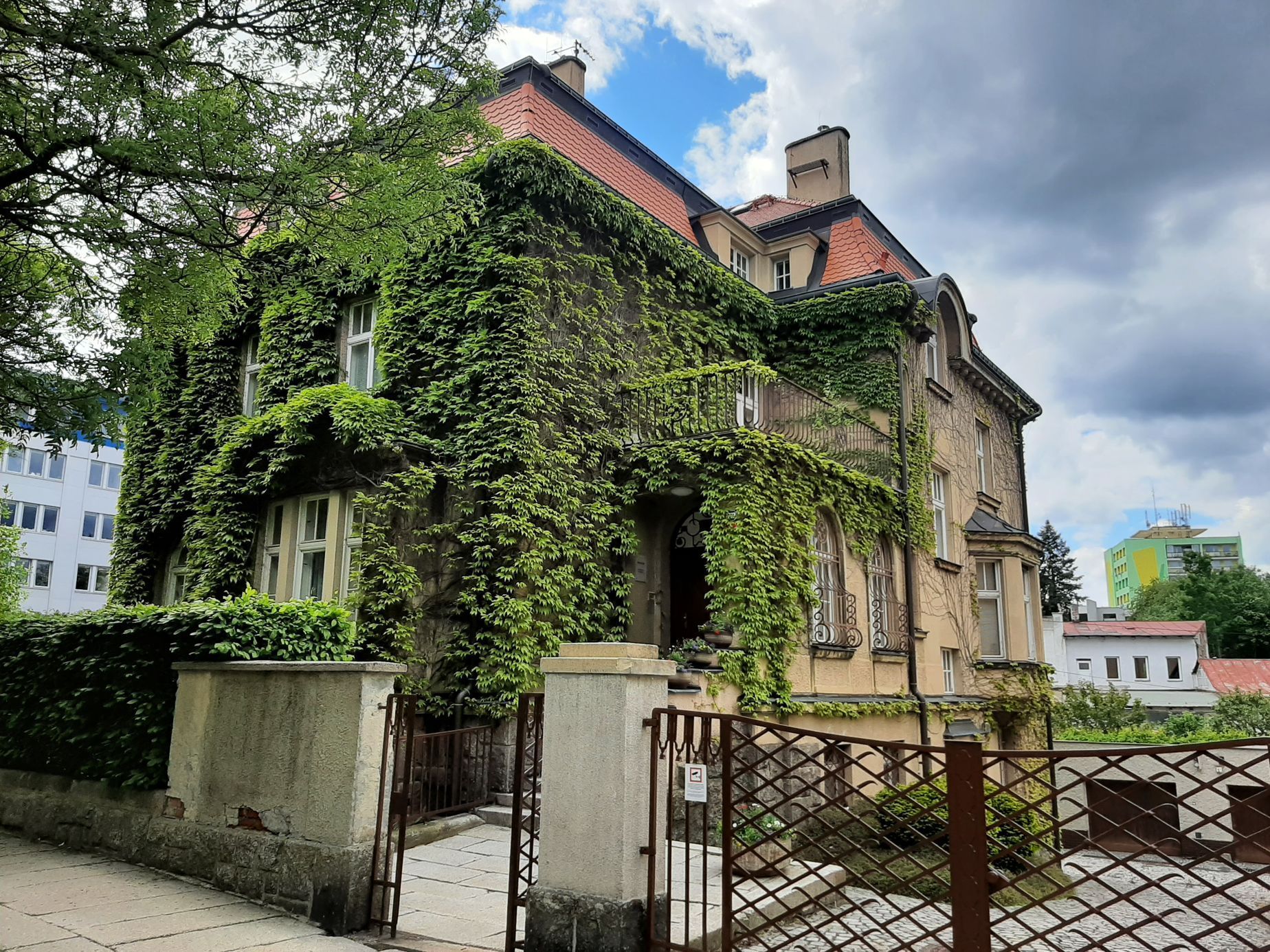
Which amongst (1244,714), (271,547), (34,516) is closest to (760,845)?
(271,547)

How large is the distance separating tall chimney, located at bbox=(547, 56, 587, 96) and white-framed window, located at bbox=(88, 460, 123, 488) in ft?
124

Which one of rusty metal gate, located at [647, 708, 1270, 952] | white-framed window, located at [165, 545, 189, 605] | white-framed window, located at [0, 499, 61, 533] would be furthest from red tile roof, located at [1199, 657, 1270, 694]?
white-framed window, located at [0, 499, 61, 533]

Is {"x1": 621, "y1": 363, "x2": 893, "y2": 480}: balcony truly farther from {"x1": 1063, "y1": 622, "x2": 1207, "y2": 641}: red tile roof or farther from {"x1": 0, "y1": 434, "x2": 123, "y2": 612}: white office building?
{"x1": 1063, "y1": 622, "x2": 1207, "y2": 641}: red tile roof

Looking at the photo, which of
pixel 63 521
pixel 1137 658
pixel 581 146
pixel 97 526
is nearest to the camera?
pixel 581 146

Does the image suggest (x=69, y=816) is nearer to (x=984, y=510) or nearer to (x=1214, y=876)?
(x=1214, y=876)

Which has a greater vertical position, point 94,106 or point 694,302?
point 694,302

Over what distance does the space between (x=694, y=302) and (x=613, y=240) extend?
2.38 metres

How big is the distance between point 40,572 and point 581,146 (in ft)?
134

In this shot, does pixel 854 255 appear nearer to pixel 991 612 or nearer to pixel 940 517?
pixel 940 517

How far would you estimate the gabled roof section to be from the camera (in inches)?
550

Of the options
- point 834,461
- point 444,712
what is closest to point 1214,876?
point 834,461

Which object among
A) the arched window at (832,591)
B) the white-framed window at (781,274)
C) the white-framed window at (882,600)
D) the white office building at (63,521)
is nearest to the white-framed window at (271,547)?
the arched window at (832,591)

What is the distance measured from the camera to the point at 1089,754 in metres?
3.92

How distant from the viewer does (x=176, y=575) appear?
15.9 metres
